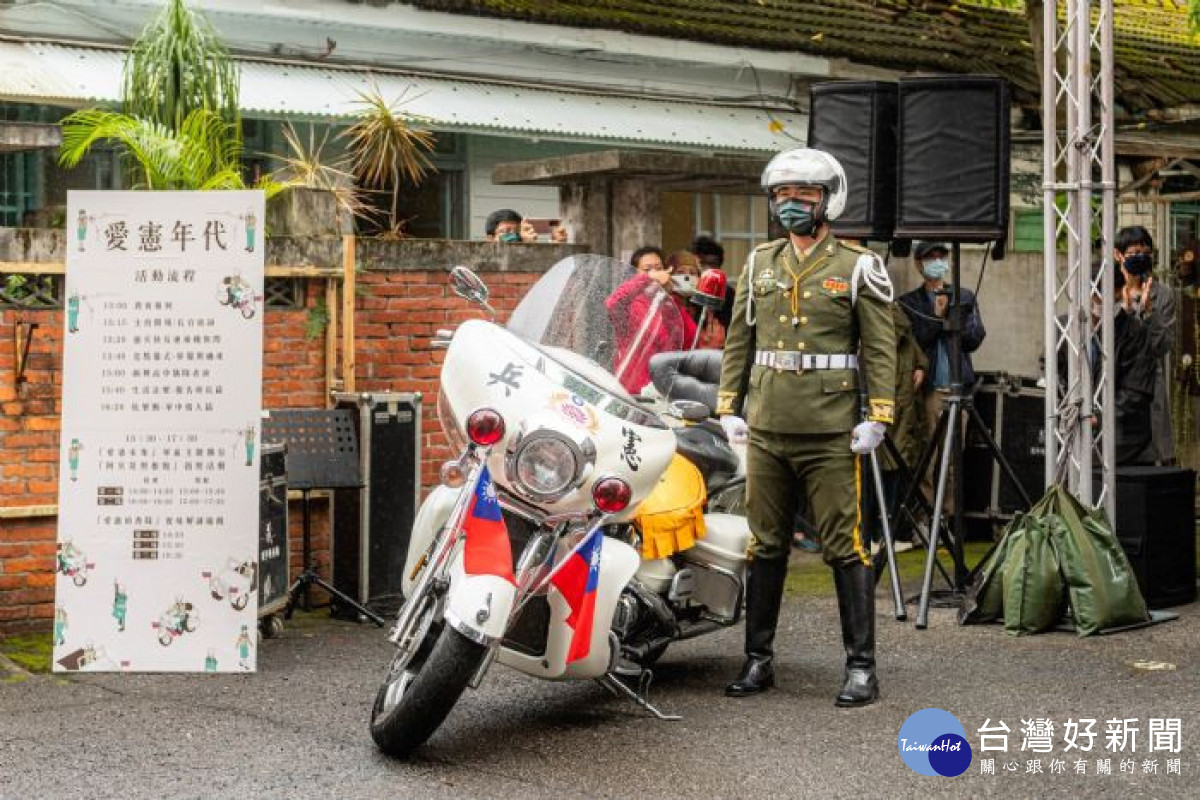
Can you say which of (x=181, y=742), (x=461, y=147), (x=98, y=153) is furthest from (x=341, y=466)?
(x=461, y=147)

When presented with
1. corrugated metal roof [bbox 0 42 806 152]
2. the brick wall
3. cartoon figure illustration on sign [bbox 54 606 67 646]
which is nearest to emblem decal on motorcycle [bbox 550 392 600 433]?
cartoon figure illustration on sign [bbox 54 606 67 646]

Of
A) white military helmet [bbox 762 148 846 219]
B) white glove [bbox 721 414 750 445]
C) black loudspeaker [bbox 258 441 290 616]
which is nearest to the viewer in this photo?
white military helmet [bbox 762 148 846 219]

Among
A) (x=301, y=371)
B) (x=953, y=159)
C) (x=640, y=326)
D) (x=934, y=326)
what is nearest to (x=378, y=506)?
(x=301, y=371)

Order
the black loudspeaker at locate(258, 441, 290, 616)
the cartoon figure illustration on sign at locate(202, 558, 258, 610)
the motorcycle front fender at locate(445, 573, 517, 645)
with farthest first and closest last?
the black loudspeaker at locate(258, 441, 290, 616), the cartoon figure illustration on sign at locate(202, 558, 258, 610), the motorcycle front fender at locate(445, 573, 517, 645)

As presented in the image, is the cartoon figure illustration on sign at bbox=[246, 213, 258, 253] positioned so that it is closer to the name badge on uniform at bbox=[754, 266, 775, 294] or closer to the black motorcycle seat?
the black motorcycle seat

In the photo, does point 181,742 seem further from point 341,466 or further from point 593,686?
point 341,466

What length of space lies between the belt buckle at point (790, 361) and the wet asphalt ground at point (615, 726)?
4.24ft

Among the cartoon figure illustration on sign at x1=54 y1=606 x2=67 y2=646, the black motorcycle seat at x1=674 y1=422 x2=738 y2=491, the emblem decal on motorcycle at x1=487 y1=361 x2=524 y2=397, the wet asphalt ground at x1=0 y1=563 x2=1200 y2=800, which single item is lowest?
the wet asphalt ground at x1=0 y1=563 x2=1200 y2=800

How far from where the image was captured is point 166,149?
938 cm

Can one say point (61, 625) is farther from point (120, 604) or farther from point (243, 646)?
point (243, 646)

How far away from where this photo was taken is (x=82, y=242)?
812 cm

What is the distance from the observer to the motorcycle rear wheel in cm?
622

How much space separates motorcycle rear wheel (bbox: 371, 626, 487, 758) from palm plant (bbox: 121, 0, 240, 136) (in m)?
4.48

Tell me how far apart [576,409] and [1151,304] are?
17.7 ft
